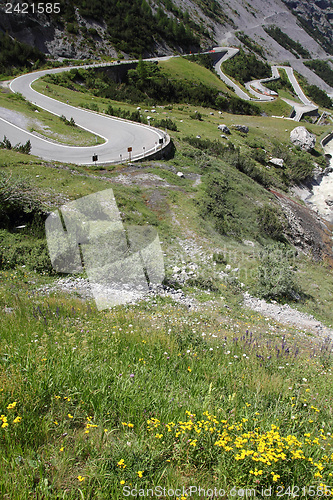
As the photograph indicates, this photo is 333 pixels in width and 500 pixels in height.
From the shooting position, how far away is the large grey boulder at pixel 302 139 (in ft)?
156

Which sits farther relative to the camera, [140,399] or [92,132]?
[92,132]

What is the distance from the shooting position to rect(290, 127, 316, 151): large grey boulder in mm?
47688

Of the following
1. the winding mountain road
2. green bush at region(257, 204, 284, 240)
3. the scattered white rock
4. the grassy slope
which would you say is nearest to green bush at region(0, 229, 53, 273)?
the grassy slope

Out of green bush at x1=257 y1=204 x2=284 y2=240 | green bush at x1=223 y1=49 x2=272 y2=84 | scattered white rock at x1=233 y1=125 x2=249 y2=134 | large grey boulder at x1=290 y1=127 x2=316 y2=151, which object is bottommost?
green bush at x1=257 y1=204 x2=284 y2=240

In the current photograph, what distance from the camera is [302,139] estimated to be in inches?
1891

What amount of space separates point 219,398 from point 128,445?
1515 millimetres

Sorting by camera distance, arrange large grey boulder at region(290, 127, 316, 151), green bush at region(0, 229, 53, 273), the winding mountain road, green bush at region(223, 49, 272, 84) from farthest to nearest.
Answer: green bush at region(223, 49, 272, 84)
large grey boulder at region(290, 127, 316, 151)
the winding mountain road
green bush at region(0, 229, 53, 273)

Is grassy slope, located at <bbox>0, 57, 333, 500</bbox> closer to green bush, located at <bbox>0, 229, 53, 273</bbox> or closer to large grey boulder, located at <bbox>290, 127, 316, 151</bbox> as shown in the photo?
green bush, located at <bbox>0, 229, 53, 273</bbox>

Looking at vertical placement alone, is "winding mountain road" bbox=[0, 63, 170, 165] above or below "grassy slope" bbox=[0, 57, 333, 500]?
below

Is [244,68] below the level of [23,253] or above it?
above

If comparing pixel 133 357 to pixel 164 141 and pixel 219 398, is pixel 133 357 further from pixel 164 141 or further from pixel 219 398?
pixel 164 141

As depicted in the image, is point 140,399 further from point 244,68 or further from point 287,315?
point 244,68

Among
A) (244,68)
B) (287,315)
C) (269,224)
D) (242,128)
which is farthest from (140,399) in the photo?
(244,68)

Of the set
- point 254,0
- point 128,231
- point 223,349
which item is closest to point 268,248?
point 128,231
